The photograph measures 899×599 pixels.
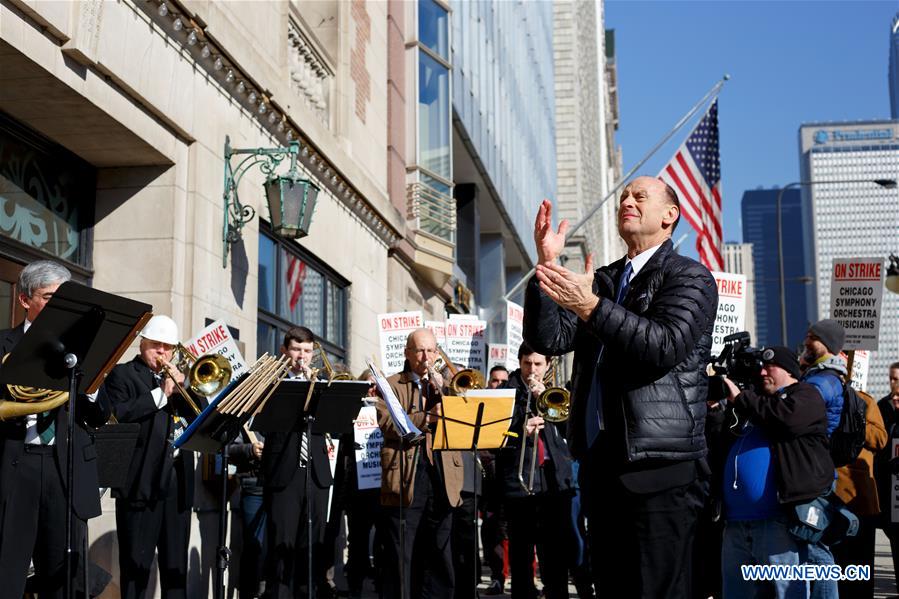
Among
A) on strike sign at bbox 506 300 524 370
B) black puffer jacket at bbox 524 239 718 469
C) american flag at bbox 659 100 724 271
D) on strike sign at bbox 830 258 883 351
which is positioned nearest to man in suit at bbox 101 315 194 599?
black puffer jacket at bbox 524 239 718 469

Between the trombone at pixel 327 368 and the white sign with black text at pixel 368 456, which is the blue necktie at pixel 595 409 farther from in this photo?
the white sign with black text at pixel 368 456

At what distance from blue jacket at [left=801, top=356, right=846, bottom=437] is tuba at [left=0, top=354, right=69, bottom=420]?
5414 millimetres

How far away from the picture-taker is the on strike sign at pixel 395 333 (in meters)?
13.4

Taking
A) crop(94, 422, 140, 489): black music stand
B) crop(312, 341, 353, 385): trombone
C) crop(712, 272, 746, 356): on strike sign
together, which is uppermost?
crop(712, 272, 746, 356): on strike sign

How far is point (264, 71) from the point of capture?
45.6 ft

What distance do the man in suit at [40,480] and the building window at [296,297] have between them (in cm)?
743

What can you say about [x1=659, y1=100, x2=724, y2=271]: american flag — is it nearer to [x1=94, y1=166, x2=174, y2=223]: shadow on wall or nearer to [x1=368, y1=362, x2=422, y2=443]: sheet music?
[x1=94, y1=166, x2=174, y2=223]: shadow on wall

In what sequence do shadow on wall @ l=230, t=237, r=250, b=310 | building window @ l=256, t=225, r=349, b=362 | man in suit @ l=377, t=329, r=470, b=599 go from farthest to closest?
building window @ l=256, t=225, r=349, b=362
shadow on wall @ l=230, t=237, r=250, b=310
man in suit @ l=377, t=329, r=470, b=599

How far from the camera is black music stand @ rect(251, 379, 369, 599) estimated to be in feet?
29.0

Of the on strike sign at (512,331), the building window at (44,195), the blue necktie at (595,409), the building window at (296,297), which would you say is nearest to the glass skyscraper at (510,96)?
the building window at (296,297)

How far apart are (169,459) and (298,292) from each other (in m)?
7.56

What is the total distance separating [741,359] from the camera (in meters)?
7.81

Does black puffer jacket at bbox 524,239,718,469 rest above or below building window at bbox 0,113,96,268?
below

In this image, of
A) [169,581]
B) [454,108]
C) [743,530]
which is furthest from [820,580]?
[454,108]
